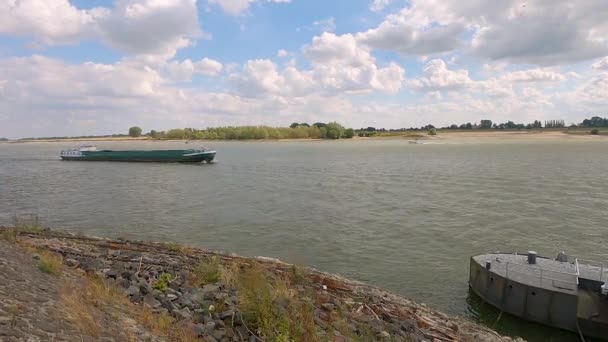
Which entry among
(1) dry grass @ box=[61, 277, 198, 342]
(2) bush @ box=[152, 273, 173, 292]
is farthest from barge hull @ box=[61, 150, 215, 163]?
(1) dry grass @ box=[61, 277, 198, 342]

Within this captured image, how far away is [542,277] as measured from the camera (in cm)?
1403

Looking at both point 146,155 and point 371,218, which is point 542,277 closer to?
point 371,218

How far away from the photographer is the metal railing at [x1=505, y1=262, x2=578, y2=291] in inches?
528

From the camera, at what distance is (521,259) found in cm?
1595

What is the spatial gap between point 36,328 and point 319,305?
21.5 feet

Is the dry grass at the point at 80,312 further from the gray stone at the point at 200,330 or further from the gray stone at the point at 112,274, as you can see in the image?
the gray stone at the point at 112,274

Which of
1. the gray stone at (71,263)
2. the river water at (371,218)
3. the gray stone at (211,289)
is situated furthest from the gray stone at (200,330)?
the river water at (371,218)

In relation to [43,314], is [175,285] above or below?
below

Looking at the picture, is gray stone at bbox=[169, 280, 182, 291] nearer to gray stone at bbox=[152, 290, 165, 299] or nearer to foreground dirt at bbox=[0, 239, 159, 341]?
gray stone at bbox=[152, 290, 165, 299]

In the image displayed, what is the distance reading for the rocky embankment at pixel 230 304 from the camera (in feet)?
25.4

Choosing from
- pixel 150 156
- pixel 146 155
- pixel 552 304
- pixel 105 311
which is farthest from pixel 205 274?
pixel 146 155

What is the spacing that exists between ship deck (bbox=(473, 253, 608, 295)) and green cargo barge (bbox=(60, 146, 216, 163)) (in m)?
69.0

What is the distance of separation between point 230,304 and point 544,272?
36.9 ft

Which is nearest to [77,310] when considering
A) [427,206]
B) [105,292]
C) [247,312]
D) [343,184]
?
[105,292]
